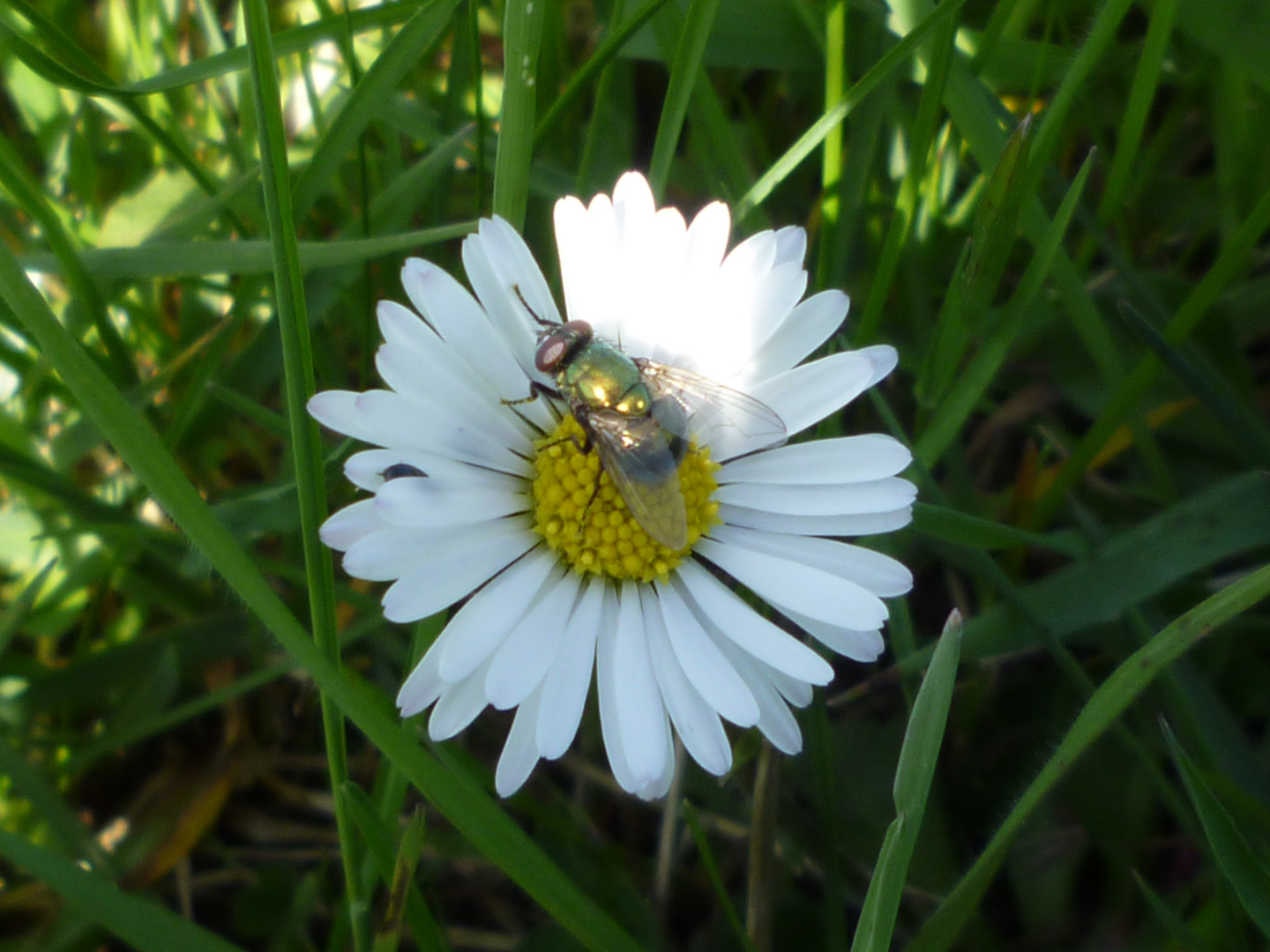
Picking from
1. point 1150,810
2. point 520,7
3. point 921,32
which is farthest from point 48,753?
point 1150,810

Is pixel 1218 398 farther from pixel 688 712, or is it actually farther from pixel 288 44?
pixel 288 44

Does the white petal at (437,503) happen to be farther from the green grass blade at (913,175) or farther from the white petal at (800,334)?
the green grass blade at (913,175)

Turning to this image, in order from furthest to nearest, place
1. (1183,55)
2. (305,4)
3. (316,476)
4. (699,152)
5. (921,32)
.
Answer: (305,4), (1183,55), (699,152), (921,32), (316,476)

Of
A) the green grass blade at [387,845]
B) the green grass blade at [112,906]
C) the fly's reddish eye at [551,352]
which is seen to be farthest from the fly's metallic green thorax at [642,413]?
the green grass blade at [112,906]

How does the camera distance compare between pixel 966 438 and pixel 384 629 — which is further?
pixel 966 438

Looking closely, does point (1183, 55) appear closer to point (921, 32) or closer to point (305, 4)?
point (921, 32)

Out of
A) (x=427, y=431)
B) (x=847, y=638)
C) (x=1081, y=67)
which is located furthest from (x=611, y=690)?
(x=1081, y=67)
